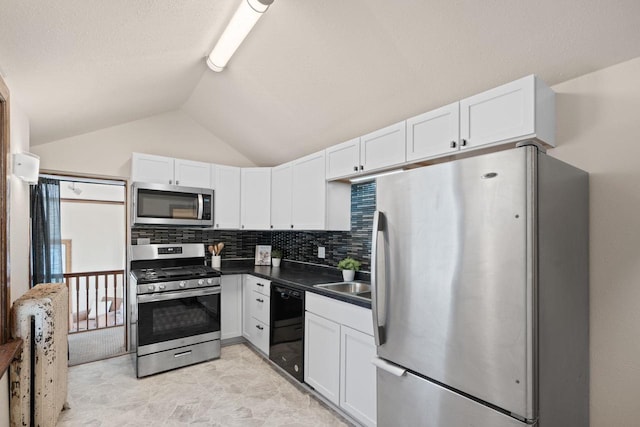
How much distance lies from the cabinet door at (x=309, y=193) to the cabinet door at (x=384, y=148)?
23.3 inches

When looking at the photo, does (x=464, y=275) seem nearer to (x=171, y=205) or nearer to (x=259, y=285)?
(x=259, y=285)

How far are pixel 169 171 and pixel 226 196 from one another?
0.69m

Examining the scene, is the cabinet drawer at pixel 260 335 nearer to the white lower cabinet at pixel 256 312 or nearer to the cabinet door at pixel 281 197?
the white lower cabinet at pixel 256 312

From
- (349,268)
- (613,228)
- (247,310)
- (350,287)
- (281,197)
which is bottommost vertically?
(247,310)

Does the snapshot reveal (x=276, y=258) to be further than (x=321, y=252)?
Yes

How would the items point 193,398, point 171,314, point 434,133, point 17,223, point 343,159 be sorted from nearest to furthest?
point 434,133 → point 17,223 → point 193,398 → point 343,159 → point 171,314

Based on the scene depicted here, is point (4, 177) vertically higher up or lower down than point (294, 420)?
higher up

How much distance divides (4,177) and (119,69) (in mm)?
982

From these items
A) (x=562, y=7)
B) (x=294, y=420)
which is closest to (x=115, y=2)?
(x=562, y=7)

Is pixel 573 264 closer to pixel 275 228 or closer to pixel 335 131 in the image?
pixel 335 131

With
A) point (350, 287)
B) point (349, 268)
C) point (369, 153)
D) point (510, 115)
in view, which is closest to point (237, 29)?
point (369, 153)

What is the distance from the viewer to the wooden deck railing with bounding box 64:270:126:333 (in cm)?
450

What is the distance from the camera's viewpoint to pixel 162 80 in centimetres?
285

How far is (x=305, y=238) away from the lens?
397cm
